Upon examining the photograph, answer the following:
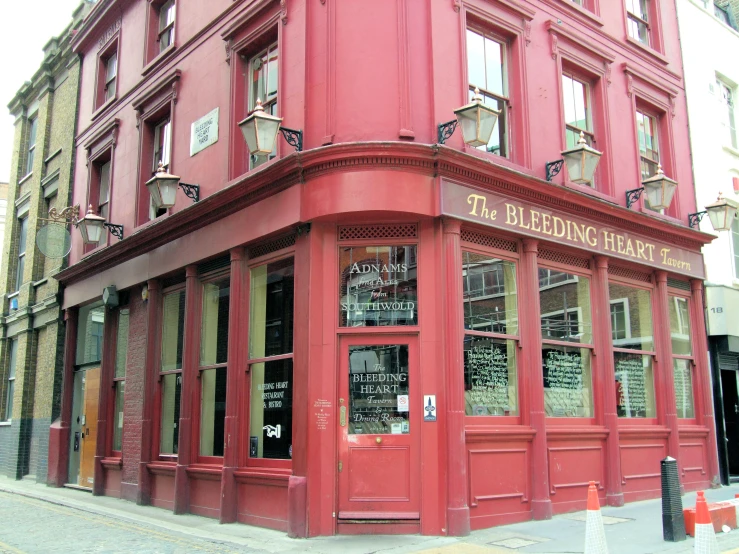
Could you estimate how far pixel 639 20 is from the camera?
15.2 m

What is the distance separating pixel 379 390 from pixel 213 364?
3731 mm

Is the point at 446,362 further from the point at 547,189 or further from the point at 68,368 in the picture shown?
the point at 68,368

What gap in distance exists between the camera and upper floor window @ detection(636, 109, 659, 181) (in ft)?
47.6

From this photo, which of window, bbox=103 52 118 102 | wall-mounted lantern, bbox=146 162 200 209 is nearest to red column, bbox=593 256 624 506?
wall-mounted lantern, bbox=146 162 200 209

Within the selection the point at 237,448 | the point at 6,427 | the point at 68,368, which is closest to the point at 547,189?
the point at 237,448

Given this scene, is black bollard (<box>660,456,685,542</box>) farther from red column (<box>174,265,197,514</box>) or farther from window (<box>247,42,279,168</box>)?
red column (<box>174,265,197,514</box>)

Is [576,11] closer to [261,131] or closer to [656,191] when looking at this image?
[656,191]

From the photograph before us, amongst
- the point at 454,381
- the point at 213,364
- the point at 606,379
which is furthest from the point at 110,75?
the point at 606,379

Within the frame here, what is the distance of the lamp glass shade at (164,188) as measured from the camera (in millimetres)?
12742

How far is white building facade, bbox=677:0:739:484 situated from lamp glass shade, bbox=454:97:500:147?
24.7ft

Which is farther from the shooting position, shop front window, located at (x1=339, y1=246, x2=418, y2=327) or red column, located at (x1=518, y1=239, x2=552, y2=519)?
red column, located at (x1=518, y1=239, x2=552, y2=519)

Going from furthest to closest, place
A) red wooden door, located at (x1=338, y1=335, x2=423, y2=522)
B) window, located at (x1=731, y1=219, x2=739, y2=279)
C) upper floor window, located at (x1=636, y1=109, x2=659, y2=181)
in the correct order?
window, located at (x1=731, y1=219, x2=739, y2=279) < upper floor window, located at (x1=636, y1=109, x2=659, y2=181) < red wooden door, located at (x1=338, y1=335, x2=423, y2=522)

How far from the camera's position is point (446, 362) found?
9602 millimetres

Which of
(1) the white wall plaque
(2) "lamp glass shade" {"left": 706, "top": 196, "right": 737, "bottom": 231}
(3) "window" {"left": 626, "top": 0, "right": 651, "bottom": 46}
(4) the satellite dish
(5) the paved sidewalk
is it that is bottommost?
(5) the paved sidewalk
